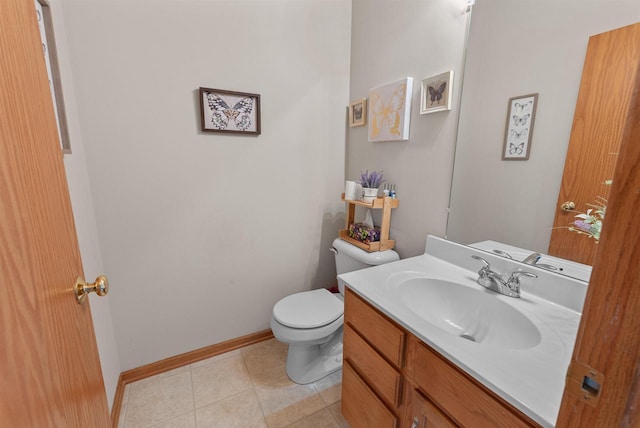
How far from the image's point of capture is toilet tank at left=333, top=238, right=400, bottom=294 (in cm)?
157

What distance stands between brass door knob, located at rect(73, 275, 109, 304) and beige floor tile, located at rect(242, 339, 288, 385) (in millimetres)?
1233

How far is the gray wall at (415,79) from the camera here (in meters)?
1.27

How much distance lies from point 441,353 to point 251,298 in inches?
56.3

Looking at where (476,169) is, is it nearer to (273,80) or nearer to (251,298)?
(273,80)

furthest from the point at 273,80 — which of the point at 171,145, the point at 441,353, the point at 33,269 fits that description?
the point at 441,353

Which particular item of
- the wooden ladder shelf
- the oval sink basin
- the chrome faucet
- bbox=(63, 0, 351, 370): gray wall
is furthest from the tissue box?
the chrome faucet

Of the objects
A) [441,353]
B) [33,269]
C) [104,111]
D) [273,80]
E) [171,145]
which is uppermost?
[273,80]

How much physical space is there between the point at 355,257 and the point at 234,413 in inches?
41.2

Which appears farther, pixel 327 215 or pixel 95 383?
pixel 327 215

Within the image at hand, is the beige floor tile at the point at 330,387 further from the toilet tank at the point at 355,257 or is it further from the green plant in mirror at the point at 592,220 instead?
the green plant in mirror at the point at 592,220

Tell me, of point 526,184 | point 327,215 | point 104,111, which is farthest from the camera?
point 327,215

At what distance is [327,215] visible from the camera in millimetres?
2045

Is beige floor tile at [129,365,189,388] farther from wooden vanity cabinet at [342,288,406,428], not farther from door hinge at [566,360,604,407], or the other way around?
door hinge at [566,360,604,407]

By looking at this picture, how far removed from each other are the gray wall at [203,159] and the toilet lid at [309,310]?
319mm
